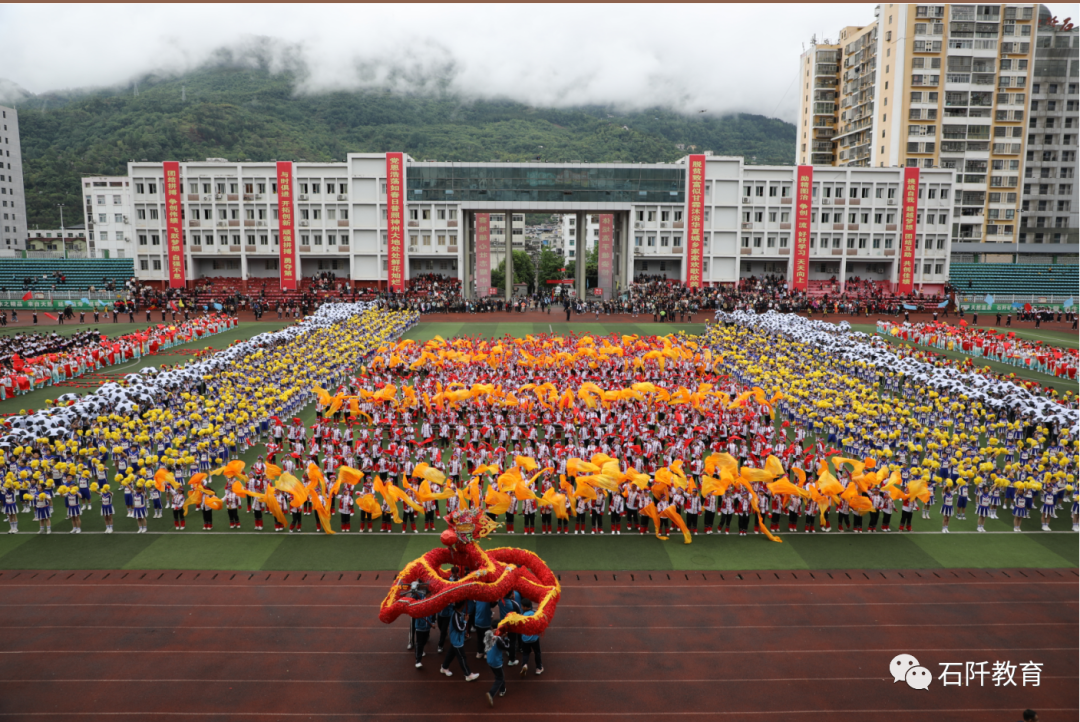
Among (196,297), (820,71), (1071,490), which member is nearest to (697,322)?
(1071,490)

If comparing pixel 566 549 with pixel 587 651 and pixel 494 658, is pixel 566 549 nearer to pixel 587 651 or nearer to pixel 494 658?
Answer: pixel 587 651

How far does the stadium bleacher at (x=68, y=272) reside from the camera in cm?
5480

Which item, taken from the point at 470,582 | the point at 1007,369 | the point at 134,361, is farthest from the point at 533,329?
the point at 470,582

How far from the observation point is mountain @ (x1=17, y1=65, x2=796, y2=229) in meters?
83.6

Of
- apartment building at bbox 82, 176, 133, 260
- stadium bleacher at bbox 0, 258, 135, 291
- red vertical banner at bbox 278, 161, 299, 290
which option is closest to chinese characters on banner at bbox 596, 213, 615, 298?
red vertical banner at bbox 278, 161, 299, 290

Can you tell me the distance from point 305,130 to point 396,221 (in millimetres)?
53485

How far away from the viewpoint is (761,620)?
1032cm

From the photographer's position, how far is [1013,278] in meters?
59.1

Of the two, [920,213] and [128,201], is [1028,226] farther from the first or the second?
[128,201]

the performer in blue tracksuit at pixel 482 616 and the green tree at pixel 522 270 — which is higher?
the green tree at pixel 522 270

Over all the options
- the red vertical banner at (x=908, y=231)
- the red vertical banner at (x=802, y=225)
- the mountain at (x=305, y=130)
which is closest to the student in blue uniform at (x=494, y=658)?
the red vertical banner at (x=802, y=225)

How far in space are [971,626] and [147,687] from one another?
11.3 m

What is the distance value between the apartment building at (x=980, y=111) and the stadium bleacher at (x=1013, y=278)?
18.5 ft

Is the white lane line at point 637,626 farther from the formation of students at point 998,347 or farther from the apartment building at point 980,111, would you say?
the apartment building at point 980,111
